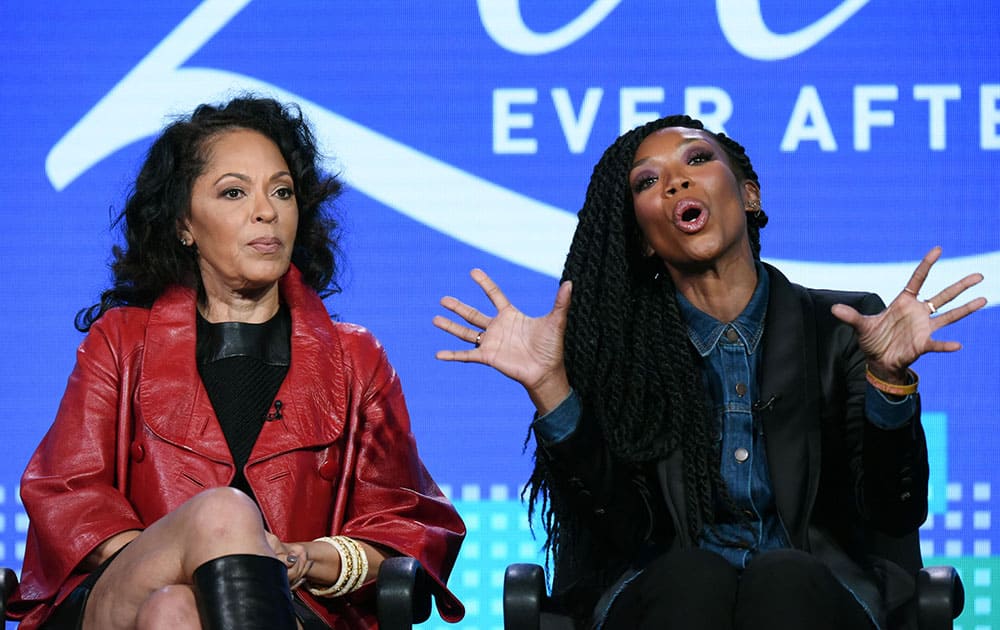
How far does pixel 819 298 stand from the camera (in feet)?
8.98

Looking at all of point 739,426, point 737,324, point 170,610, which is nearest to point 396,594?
point 170,610

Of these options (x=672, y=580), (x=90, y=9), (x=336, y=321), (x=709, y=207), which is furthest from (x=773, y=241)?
(x=90, y=9)

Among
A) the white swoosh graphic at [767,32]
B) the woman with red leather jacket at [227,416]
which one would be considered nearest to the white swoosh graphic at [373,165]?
the white swoosh graphic at [767,32]

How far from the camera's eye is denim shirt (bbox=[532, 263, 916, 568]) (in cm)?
252

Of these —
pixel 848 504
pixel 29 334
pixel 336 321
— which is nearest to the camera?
pixel 848 504

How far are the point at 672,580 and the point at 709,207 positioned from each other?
763 mm

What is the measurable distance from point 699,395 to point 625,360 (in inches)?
6.5

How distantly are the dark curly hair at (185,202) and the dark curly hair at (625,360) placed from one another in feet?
1.91

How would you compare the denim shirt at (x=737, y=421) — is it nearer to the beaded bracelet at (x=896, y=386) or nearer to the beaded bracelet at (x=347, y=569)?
the beaded bracelet at (x=896, y=386)

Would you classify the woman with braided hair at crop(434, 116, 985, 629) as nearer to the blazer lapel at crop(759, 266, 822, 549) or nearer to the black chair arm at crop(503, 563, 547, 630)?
the blazer lapel at crop(759, 266, 822, 549)

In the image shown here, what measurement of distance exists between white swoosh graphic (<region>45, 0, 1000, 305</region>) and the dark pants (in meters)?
A: 1.44

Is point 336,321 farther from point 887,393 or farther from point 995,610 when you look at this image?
point 995,610

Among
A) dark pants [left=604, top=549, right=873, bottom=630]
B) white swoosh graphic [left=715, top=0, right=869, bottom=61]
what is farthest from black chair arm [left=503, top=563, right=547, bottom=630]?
white swoosh graphic [left=715, top=0, right=869, bottom=61]

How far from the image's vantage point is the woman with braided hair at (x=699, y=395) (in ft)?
7.86
